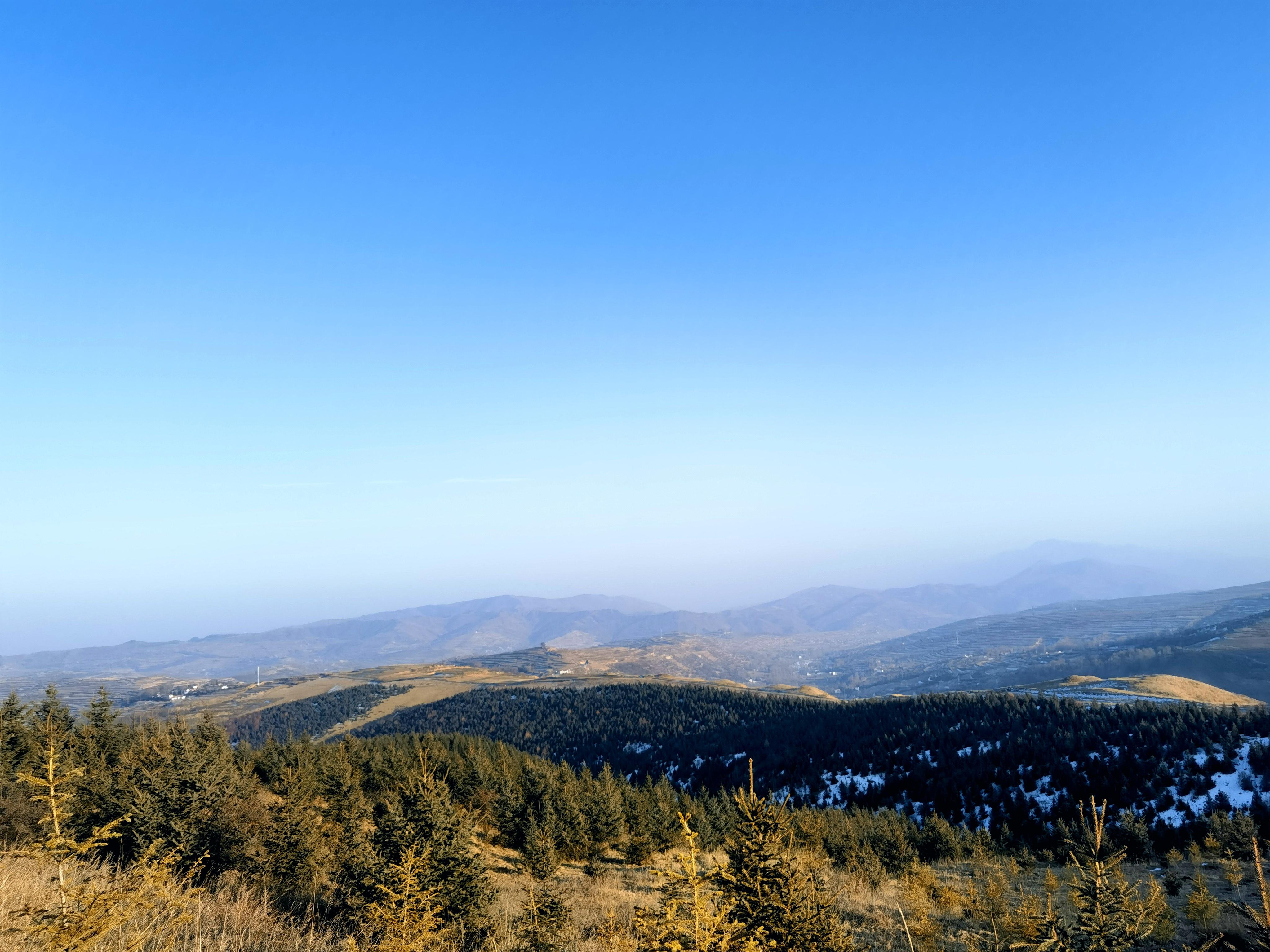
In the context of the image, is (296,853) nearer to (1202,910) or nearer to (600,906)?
(600,906)

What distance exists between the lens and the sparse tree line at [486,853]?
8.50m

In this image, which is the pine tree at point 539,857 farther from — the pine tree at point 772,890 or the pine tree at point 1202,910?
the pine tree at point 1202,910

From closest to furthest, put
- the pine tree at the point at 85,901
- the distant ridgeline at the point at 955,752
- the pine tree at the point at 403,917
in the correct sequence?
the pine tree at the point at 85,901
the pine tree at the point at 403,917
the distant ridgeline at the point at 955,752

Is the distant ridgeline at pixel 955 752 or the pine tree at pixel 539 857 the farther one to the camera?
the distant ridgeline at pixel 955 752

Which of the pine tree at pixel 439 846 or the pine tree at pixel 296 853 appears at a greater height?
the pine tree at pixel 439 846

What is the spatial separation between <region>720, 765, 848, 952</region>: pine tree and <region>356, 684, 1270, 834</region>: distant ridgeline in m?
67.1

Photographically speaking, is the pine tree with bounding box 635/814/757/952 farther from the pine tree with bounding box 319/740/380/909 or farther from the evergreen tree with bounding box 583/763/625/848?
the evergreen tree with bounding box 583/763/625/848

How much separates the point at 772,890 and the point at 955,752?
303ft

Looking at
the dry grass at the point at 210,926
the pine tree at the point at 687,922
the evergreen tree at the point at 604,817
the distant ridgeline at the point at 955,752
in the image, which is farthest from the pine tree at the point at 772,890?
the distant ridgeline at the point at 955,752

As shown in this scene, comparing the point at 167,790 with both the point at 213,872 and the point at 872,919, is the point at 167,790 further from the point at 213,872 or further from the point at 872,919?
the point at 872,919

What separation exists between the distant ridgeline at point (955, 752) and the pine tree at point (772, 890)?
67136 mm

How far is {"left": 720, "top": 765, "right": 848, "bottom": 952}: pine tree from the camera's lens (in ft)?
38.2

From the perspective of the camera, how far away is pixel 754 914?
11812 mm

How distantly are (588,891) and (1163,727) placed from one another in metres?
78.8
